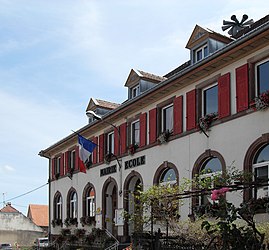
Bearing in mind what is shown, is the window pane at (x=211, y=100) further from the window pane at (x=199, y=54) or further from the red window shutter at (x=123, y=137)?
the red window shutter at (x=123, y=137)

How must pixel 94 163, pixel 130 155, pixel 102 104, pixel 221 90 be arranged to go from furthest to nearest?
pixel 102 104
pixel 94 163
pixel 130 155
pixel 221 90

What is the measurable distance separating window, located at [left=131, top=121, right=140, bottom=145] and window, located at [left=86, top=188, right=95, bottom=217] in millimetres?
5931

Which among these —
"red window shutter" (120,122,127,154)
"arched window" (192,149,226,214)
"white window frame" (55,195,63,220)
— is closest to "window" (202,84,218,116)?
"arched window" (192,149,226,214)

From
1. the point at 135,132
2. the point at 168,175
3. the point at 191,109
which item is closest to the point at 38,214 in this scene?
the point at 135,132

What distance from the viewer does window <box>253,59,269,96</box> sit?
17578 mm

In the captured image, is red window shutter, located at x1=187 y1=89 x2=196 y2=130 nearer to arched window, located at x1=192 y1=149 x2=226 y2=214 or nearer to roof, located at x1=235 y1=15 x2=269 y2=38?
arched window, located at x1=192 y1=149 x2=226 y2=214

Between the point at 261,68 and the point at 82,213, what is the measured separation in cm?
1691

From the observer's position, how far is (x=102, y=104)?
109 ft

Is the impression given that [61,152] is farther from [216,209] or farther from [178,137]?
[216,209]

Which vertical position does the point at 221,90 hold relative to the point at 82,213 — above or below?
above

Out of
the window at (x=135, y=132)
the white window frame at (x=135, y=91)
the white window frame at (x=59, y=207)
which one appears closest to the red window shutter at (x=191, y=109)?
the window at (x=135, y=132)

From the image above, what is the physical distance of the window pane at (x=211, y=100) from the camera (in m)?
20.1

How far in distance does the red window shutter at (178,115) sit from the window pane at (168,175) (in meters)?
1.67

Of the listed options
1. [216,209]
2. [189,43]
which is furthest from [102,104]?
[216,209]
